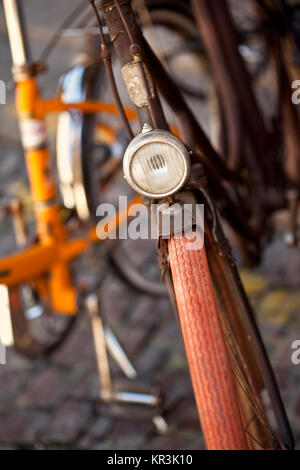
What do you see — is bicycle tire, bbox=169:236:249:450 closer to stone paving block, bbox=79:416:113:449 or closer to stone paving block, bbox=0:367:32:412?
stone paving block, bbox=79:416:113:449

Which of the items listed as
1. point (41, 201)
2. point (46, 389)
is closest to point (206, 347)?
point (41, 201)

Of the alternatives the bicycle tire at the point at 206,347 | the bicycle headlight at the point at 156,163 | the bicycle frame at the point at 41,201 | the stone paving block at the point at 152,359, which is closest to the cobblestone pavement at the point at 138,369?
the stone paving block at the point at 152,359

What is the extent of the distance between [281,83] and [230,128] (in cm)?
39

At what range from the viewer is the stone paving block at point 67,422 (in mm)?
2502

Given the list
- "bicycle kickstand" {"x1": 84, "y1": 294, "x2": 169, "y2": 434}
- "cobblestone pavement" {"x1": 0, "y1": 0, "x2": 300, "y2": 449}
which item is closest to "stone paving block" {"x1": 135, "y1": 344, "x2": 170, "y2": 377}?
"cobblestone pavement" {"x1": 0, "y1": 0, "x2": 300, "y2": 449}

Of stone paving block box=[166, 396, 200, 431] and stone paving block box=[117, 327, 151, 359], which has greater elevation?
stone paving block box=[117, 327, 151, 359]

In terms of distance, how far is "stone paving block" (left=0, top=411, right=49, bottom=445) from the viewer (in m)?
2.54

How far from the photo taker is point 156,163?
1.46 m

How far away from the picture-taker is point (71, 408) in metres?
2.66

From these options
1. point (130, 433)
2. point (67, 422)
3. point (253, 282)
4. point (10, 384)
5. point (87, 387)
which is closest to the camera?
point (130, 433)

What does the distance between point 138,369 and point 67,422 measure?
0.37 m

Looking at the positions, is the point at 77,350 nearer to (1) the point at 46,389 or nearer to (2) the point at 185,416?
(1) the point at 46,389

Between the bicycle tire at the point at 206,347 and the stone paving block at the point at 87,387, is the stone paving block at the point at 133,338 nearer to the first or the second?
the stone paving block at the point at 87,387
